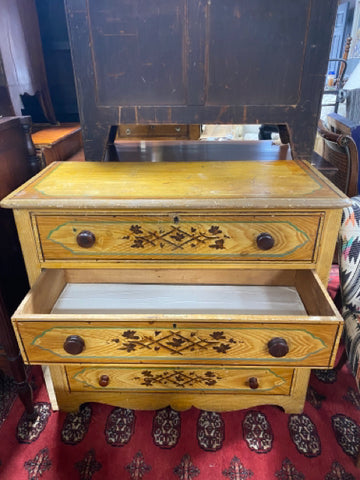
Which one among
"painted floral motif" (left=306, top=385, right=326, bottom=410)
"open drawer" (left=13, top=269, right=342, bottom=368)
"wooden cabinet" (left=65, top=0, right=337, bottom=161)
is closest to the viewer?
"open drawer" (left=13, top=269, right=342, bottom=368)

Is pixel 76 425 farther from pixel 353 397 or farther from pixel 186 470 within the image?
pixel 353 397

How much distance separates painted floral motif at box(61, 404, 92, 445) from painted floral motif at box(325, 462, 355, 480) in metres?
0.81

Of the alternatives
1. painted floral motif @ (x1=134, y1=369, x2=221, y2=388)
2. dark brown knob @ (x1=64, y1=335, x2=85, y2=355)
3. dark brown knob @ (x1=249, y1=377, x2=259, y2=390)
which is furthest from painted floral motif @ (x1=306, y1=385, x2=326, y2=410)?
dark brown knob @ (x1=64, y1=335, x2=85, y2=355)

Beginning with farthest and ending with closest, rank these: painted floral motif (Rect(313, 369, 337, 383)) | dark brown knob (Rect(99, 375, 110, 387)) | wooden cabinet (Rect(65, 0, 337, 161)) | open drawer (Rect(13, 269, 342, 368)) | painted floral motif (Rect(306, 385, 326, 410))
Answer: painted floral motif (Rect(313, 369, 337, 383))
painted floral motif (Rect(306, 385, 326, 410))
dark brown knob (Rect(99, 375, 110, 387))
wooden cabinet (Rect(65, 0, 337, 161))
open drawer (Rect(13, 269, 342, 368))

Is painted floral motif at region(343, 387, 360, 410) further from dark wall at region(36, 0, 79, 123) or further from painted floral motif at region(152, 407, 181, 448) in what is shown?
dark wall at region(36, 0, 79, 123)

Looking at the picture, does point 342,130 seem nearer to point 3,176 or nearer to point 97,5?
point 97,5

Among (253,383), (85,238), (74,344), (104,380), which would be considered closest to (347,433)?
(253,383)

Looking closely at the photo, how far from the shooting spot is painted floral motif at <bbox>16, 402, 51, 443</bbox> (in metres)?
1.19

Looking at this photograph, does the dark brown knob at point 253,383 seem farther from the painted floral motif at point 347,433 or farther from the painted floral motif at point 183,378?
the painted floral motif at point 347,433

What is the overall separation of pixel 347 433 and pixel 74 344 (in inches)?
38.9

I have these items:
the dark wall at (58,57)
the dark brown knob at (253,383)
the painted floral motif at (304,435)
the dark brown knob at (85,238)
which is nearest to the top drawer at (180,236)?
the dark brown knob at (85,238)

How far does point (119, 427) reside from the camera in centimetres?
122

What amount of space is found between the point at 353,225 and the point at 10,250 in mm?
1163

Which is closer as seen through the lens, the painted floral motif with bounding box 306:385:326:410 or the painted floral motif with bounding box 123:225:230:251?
the painted floral motif with bounding box 123:225:230:251
